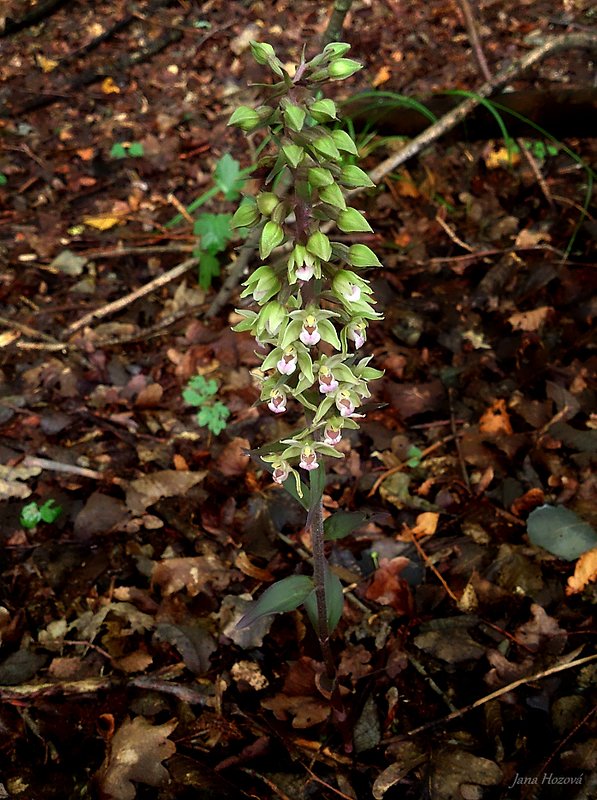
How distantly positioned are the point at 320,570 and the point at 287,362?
867 mm

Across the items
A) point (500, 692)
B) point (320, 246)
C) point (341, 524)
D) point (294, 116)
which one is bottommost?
point (500, 692)

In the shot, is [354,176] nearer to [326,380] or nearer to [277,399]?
[326,380]

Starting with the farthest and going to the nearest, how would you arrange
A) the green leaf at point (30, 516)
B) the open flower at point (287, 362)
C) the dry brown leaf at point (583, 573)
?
the green leaf at point (30, 516), the dry brown leaf at point (583, 573), the open flower at point (287, 362)

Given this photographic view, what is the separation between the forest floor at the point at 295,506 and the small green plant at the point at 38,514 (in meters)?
0.02

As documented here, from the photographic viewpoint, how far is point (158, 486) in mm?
3475

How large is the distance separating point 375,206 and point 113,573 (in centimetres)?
348

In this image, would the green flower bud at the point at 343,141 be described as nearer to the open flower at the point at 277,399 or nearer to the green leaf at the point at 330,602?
the open flower at the point at 277,399

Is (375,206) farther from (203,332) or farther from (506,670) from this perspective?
(506,670)

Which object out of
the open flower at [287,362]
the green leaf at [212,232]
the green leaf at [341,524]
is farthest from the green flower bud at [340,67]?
the green leaf at [212,232]

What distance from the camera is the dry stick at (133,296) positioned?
460 centimetres

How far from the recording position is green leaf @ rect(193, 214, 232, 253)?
4500 millimetres

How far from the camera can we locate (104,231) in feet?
18.2

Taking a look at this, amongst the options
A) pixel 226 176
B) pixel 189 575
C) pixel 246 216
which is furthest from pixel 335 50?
pixel 226 176

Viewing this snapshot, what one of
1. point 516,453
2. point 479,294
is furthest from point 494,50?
point 516,453
